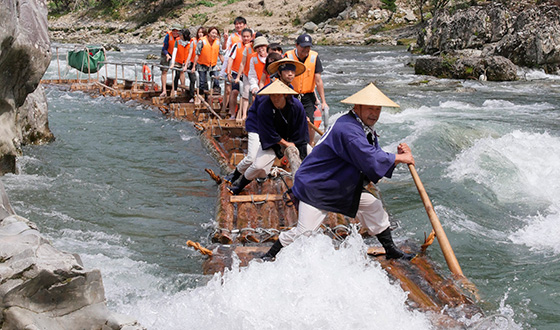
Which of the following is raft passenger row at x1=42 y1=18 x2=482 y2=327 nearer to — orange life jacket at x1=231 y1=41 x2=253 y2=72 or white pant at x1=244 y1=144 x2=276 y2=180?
white pant at x1=244 y1=144 x2=276 y2=180

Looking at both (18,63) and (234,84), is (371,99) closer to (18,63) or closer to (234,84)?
(18,63)

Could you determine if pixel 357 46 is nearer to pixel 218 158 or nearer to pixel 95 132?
pixel 95 132

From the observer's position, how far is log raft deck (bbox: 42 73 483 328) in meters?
4.80

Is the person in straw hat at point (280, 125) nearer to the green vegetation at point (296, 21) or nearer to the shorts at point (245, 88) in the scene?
the shorts at point (245, 88)

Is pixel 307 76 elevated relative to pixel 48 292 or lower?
elevated

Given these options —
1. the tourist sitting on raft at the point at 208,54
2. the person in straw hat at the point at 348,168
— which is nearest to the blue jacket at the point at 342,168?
the person in straw hat at the point at 348,168

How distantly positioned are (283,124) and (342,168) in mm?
1968

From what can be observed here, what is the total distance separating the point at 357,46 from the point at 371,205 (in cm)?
3828

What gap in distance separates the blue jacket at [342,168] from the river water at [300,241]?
14.4 inches

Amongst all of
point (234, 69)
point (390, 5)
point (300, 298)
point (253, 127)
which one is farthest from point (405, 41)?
point (300, 298)

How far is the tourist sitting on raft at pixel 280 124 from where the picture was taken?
6.48 metres

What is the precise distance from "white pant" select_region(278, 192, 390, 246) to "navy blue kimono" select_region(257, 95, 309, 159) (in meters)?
1.74

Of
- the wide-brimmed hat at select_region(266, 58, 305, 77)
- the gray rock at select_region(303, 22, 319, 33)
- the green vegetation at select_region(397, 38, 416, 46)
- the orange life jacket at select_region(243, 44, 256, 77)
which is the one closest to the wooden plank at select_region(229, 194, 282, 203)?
the wide-brimmed hat at select_region(266, 58, 305, 77)

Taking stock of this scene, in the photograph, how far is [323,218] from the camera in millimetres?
5023
